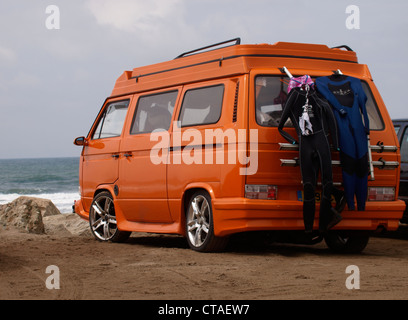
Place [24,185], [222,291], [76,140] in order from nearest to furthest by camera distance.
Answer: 1. [222,291]
2. [76,140]
3. [24,185]

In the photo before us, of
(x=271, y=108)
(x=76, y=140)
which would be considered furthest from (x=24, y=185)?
(x=271, y=108)

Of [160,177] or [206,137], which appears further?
[160,177]

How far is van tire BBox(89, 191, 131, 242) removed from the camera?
11016mm

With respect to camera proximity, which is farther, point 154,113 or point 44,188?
point 44,188

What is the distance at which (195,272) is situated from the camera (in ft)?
24.4

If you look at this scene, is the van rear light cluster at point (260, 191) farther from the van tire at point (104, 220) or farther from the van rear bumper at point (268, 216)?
the van tire at point (104, 220)

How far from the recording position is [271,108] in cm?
864

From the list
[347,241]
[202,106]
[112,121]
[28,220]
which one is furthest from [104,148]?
[347,241]

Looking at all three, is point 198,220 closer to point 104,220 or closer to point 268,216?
point 268,216

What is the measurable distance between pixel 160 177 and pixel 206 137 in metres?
1.15

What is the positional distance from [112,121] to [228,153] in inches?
123

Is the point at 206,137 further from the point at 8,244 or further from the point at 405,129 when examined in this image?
the point at 405,129

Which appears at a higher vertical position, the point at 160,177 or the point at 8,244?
the point at 160,177
